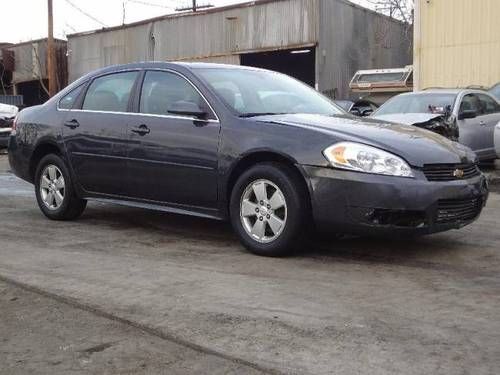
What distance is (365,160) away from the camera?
508 centimetres

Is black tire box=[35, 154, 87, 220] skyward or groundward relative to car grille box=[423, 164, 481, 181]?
groundward

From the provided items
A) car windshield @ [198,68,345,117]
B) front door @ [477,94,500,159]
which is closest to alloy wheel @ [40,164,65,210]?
car windshield @ [198,68,345,117]

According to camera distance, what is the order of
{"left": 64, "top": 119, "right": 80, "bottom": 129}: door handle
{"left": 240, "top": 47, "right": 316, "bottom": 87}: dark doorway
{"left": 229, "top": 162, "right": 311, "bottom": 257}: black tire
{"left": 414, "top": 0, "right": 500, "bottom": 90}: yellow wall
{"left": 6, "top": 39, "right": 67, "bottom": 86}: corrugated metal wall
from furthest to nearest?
{"left": 6, "top": 39, "right": 67, "bottom": 86}: corrugated metal wall < {"left": 240, "top": 47, "right": 316, "bottom": 87}: dark doorway < {"left": 414, "top": 0, "right": 500, "bottom": 90}: yellow wall < {"left": 64, "top": 119, "right": 80, "bottom": 129}: door handle < {"left": 229, "top": 162, "right": 311, "bottom": 257}: black tire

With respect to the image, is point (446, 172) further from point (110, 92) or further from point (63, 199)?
point (63, 199)

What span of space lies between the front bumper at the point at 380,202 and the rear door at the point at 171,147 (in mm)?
981

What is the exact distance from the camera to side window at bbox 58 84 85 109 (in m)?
7.16

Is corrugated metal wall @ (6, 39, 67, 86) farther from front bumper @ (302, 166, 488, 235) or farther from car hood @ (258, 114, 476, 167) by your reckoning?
front bumper @ (302, 166, 488, 235)

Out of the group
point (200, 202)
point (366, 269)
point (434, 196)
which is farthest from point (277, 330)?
point (200, 202)

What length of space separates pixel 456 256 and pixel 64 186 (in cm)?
390

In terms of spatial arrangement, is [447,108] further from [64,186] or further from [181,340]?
[181,340]

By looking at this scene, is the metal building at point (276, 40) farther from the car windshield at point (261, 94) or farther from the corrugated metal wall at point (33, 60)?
the car windshield at point (261, 94)

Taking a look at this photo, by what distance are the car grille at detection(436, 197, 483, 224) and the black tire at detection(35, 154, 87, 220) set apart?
3729mm

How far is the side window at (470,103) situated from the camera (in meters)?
11.3

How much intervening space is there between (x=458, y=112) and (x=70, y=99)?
637cm
